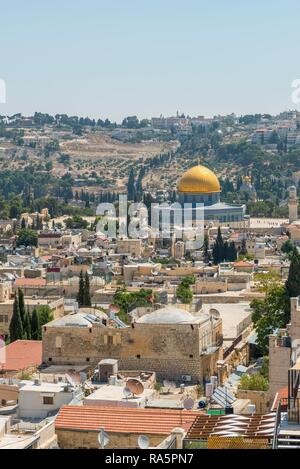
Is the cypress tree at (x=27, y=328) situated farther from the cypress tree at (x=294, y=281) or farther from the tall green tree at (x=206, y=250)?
the tall green tree at (x=206, y=250)

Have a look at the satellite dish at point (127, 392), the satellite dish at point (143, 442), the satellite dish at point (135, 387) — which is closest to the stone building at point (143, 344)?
the satellite dish at point (135, 387)

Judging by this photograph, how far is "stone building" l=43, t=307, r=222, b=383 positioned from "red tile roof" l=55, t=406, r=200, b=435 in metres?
4.86

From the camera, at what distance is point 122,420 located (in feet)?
38.5

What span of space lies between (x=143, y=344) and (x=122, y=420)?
551 cm

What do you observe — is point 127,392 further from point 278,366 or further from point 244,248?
point 244,248

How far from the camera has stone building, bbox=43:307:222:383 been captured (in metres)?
17.2

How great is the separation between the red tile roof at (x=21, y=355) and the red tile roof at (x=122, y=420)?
5.78 meters

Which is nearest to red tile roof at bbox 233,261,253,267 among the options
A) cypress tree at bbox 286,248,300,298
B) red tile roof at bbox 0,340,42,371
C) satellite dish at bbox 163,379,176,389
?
cypress tree at bbox 286,248,300,298

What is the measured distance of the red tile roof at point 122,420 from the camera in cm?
1150

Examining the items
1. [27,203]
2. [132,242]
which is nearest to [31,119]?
[27,203]

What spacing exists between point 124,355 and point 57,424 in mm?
5626

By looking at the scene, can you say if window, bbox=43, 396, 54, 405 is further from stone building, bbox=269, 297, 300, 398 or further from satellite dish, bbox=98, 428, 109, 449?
satellite dish, bbox=98, 428, 109, 449

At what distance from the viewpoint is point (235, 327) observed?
2430 centimetres

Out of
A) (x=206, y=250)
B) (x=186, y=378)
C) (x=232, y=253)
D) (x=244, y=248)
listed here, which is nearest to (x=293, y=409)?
(x=186, y=378)
